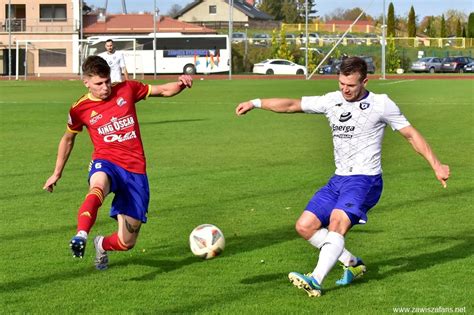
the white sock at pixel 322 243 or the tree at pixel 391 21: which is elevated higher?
the tree at pixel 391 21

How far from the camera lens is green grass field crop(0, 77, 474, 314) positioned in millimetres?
6770

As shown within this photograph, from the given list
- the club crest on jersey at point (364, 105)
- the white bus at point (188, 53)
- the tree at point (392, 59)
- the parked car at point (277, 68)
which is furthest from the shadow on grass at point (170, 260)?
the tree at point (392, 59)

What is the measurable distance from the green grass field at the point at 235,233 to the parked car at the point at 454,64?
55.5 metres

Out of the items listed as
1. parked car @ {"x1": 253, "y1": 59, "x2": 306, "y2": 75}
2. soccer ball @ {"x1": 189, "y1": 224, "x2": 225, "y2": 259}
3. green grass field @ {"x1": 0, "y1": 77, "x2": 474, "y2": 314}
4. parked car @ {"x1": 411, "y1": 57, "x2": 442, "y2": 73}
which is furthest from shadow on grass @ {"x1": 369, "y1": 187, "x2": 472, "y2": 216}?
parked car @ {"x1": 411, "y1": 57, "x2": 442, "y2": 73}

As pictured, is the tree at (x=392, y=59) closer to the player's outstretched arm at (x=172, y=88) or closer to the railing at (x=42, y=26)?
the railing at (x=42, y=26)

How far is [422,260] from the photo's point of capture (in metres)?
8.12

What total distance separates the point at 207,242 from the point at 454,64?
69100mm

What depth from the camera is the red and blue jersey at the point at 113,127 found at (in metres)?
7.53

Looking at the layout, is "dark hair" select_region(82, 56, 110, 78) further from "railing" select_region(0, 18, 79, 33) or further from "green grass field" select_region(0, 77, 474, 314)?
"railing" select_region(0, 18, 79, 33)

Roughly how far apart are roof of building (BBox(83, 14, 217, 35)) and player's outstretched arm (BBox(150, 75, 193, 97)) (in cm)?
7787

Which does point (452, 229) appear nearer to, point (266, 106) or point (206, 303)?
point (266, 106)

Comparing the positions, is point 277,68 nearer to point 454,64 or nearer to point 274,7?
point 454,64

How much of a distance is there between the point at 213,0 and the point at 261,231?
112 metres

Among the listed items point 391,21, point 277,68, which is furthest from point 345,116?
point 391,21
